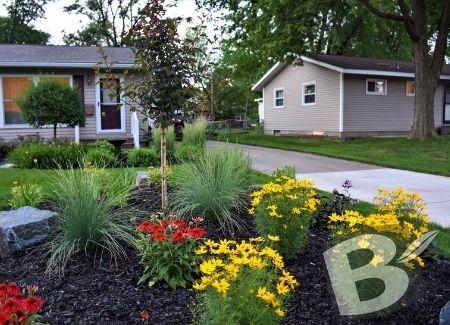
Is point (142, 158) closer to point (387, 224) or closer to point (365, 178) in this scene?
point (365, 178)

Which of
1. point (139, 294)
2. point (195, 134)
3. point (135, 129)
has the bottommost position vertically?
point (139, 294)

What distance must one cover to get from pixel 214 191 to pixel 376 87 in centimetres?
1806

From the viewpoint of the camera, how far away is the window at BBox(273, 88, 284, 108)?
2456 cm

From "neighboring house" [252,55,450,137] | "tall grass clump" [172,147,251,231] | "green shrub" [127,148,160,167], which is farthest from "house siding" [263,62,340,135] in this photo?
"tall grass clump" [172,147,251,231]

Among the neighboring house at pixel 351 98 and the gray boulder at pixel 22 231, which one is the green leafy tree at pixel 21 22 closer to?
the neighboring house at pixel 351 98

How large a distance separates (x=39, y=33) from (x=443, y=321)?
42237 millimetres

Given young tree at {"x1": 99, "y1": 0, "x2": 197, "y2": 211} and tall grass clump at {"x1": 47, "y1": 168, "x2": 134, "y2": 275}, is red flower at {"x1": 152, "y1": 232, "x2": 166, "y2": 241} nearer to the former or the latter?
tall grass clump at {"x1": 47, "y1": 168, "x2": 134, "y2": 275}

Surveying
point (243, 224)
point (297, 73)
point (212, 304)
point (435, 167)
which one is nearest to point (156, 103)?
point (243, 224)

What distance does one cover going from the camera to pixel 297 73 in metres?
23.0

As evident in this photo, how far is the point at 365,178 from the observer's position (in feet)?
30.8

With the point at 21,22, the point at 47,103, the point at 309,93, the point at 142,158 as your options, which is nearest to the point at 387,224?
the point at 142,158

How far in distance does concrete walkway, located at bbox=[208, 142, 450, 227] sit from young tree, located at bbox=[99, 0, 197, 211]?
2.03 meters

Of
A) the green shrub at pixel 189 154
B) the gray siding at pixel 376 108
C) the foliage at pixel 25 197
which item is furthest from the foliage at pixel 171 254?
the gray siding at pixel 376 108

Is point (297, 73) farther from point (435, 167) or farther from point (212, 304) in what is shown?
point (212, 304)
